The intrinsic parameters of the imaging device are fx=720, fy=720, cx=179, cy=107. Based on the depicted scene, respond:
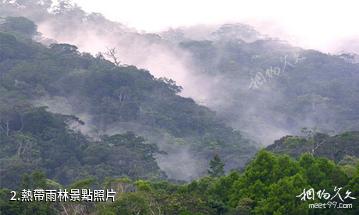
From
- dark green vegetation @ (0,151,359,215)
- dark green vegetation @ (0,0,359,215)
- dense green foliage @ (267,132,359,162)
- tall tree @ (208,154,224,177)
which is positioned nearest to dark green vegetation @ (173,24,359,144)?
dark green vegetation @ (0,0,359,215)

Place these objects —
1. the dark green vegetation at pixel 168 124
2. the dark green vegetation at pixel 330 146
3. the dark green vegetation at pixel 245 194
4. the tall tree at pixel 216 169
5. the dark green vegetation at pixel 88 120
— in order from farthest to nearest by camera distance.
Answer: the dark green vegetation at pixel 88 120 < the dark green vegetation at pixel 330 146 < the tall tree at pixel 216 169 < the dark green vegetation at pixel 168 124 < the dark green vegetation at pixel 245 194

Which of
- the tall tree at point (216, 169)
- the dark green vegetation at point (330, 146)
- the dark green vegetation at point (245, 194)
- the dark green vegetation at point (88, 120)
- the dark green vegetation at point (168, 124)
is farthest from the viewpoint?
→ the dark green vegetation at point (88, 120)

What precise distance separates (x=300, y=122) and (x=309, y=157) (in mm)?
45960

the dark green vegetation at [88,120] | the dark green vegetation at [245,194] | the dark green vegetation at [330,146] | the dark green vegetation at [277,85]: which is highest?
the dark green vegetation at [277,85]

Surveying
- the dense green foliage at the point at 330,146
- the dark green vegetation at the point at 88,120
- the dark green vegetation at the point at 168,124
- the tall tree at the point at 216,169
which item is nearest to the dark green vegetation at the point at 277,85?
the dark green vegetation at the point at 168,124

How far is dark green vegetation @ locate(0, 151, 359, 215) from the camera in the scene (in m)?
22.4

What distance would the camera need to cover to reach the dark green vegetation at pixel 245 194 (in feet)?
73.4

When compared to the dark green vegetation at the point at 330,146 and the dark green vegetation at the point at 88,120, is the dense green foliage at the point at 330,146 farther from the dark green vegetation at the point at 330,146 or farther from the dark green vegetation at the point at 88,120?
the dark green vegetation at the point at 88,120

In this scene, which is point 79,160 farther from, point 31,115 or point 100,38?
point 100,38

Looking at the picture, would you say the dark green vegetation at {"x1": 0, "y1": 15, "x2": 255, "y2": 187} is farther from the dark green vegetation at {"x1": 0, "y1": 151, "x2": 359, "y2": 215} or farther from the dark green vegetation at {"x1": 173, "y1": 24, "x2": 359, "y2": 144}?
the dark green vegetation at {"x1": 0, "y1": 151, "x2": 359, "y2": 215}

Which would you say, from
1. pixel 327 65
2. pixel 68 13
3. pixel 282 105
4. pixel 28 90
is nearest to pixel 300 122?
pixel 282 105

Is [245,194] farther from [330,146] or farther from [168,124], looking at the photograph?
[168,124]

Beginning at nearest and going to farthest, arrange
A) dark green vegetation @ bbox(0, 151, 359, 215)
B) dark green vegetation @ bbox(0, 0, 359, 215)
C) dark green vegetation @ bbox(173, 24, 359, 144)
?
dark green vegetation @ bbox(0, 151, 359, 215) → dark green vegetation @ bbox(0, 0, 359, 215) → dark green vegetation @ bbox(173, 24, 359, 144)

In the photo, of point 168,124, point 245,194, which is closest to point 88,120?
point 168,124
